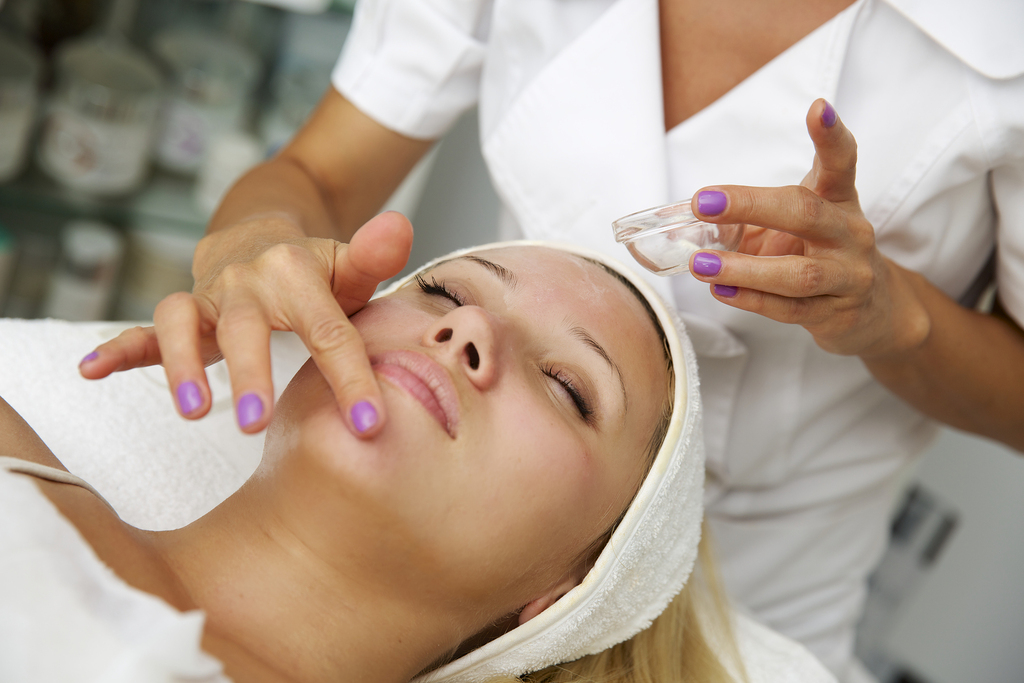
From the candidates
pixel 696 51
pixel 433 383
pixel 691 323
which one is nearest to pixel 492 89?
pixel 696 51

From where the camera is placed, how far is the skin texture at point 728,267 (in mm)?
683

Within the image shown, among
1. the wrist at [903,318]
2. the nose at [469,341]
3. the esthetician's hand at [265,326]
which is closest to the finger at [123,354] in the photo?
the esthetician's hand at [265,326]

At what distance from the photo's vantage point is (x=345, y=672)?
813 millimetres

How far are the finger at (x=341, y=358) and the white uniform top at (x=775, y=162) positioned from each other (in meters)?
0.49

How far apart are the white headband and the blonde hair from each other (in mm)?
68

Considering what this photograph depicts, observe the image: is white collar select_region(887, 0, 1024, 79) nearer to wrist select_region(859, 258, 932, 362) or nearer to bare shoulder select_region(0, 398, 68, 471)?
wrist select_region(859, 258, 932, 362)

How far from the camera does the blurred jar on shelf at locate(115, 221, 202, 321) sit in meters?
1.83

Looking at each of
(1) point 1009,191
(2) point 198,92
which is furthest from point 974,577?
(2) point 198,92

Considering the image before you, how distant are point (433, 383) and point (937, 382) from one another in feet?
2.23

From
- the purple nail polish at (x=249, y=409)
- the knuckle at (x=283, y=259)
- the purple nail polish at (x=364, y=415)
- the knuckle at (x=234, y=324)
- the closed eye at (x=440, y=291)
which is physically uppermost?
the knuckle at (x=283, y=259)

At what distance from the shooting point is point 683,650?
3.74 ft

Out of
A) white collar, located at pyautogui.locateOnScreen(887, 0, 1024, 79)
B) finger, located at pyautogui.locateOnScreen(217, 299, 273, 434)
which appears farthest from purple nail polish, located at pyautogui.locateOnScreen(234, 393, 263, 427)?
white collar, located at pyautogui.locateOnScreen(887, 0, 1024, 79)

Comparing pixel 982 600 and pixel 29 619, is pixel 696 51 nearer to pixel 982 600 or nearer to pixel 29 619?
pixel 29 619

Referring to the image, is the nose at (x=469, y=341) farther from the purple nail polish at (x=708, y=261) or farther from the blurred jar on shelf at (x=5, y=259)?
the blurred jar on shelf at (x=5, y=259)
